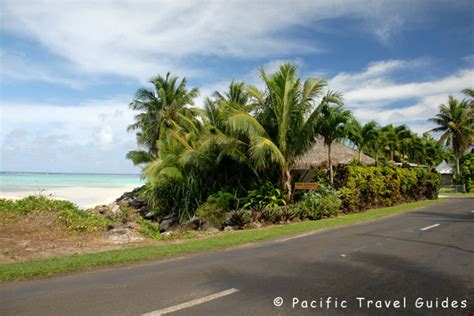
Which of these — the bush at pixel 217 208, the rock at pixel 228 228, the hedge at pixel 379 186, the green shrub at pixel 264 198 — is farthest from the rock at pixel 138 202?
the hedge at pixel 379 186

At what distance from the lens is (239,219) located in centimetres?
1534

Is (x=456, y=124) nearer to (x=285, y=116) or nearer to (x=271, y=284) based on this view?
(x=285, y=116)

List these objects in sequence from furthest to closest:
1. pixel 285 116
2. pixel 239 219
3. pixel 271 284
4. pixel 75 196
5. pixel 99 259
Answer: pixel 75 196, pixel 285 116, pixel 239 219, pixel 99 259, pixel 271 284

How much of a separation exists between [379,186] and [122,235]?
14.9 m

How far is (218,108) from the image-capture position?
66.7ft

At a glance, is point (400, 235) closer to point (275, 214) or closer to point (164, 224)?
point (275, 214)

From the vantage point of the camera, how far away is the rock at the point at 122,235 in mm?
12164

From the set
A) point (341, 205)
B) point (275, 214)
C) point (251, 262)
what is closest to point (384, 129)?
point (341, 205)

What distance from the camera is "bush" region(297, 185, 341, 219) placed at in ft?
53.6

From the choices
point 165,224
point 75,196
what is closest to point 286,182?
point 165,224

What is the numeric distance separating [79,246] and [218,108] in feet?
38.2

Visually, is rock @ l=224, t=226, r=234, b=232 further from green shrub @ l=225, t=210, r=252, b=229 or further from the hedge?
the hedge

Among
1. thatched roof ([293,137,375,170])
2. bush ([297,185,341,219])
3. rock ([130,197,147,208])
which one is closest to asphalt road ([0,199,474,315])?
bush ([297,185,341,219])

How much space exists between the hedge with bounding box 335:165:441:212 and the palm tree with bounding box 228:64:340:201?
127 inches
